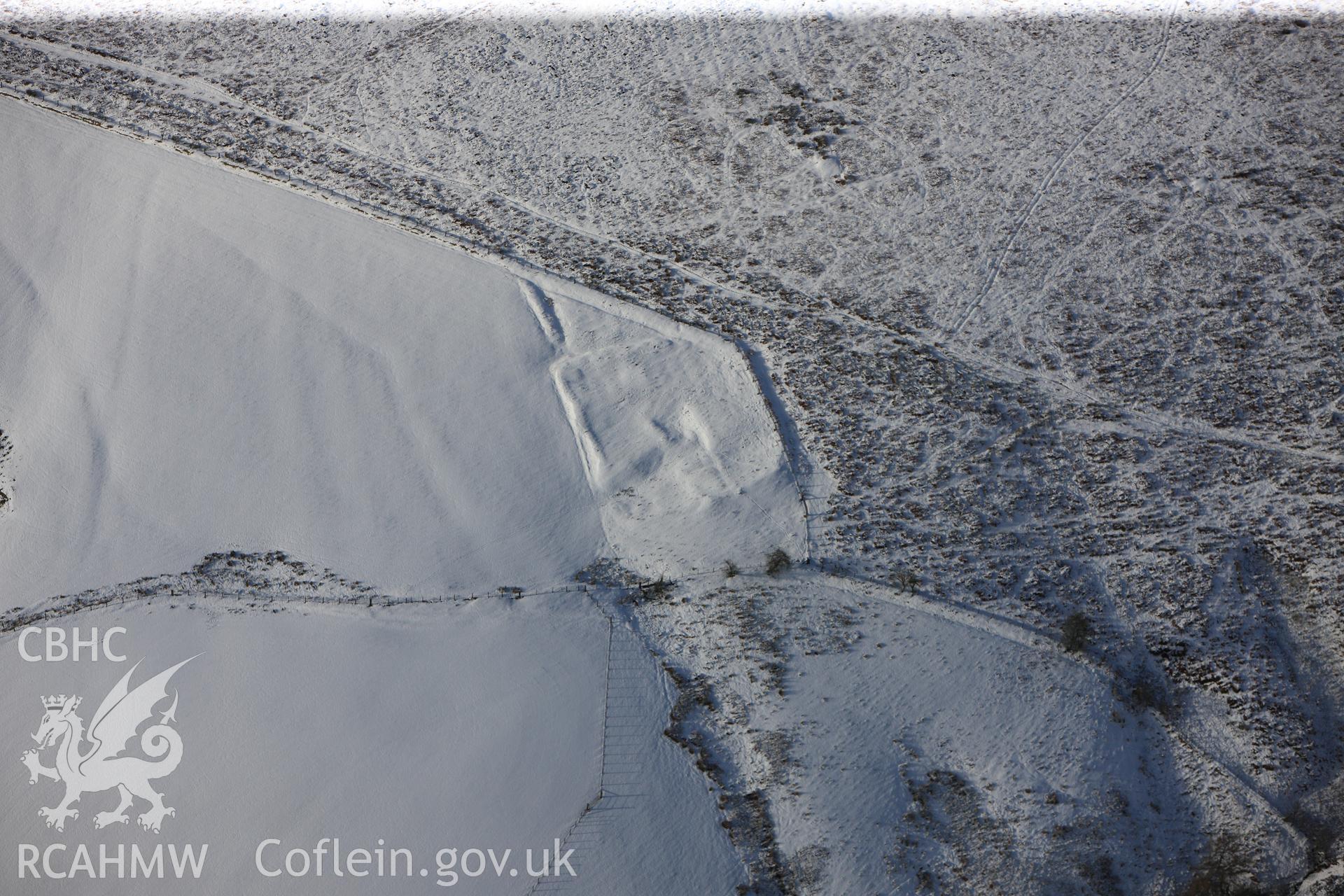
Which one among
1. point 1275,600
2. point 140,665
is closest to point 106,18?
point 140,665

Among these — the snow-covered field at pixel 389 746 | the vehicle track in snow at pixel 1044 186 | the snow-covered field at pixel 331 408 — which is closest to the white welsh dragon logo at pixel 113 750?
the snow-covered field at pixel 389 746

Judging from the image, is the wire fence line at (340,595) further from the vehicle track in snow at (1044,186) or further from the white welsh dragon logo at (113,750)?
the vehicle track in snow at (1044,186)

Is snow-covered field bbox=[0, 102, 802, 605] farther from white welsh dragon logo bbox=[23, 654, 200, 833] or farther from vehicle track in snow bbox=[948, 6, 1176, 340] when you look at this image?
vehicle track in snow bbox=[948, 6, 1176, 340]

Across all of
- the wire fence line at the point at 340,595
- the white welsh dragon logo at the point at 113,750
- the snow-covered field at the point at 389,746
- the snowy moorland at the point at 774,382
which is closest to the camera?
the snow-covered field at the point at 389,746

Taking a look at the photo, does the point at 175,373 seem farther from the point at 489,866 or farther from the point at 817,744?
the point at 817,744

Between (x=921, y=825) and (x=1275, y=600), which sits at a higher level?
(x=1275, y=600)

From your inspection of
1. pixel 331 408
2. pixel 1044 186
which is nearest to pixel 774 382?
pixel 1044 186
